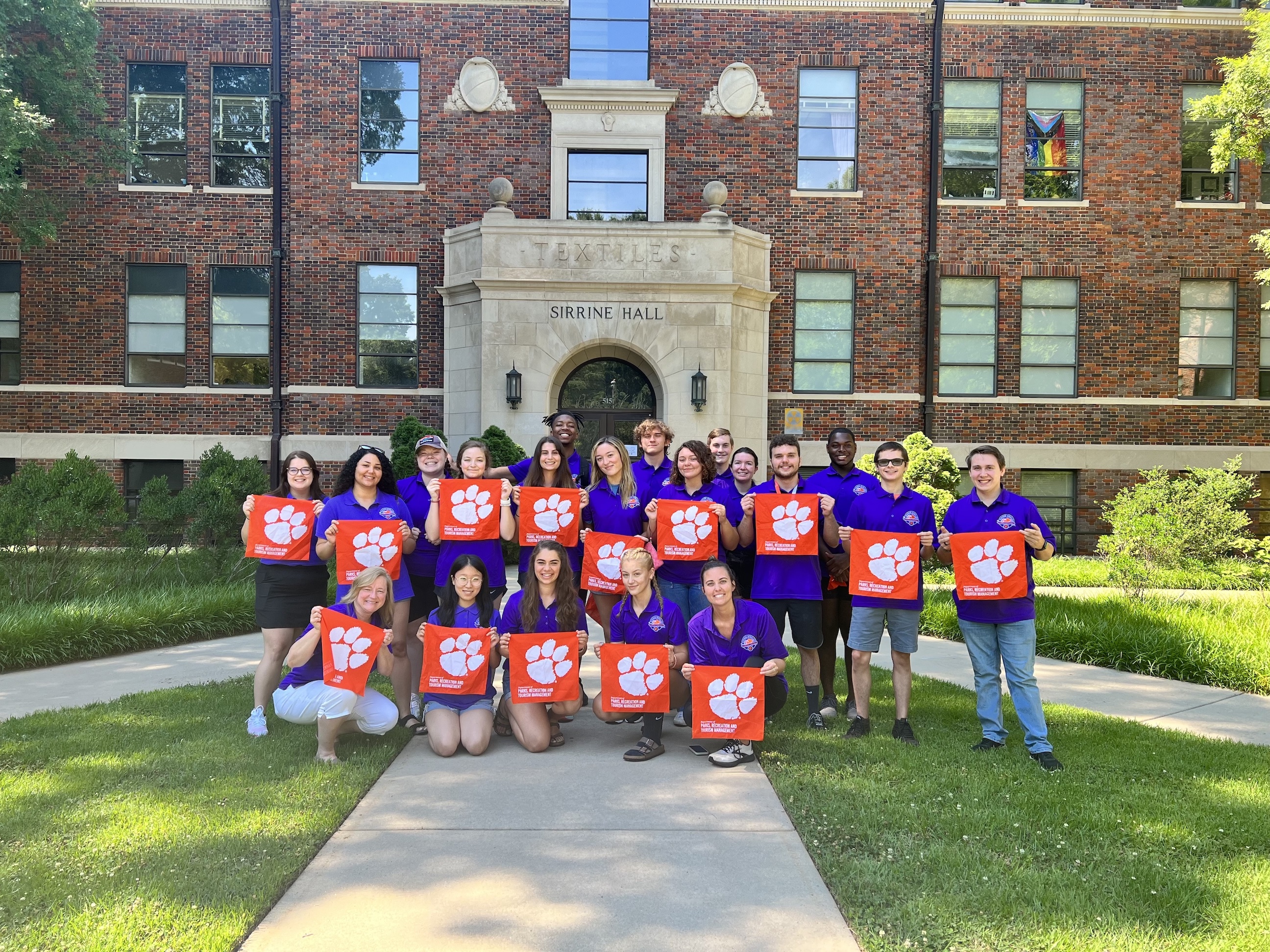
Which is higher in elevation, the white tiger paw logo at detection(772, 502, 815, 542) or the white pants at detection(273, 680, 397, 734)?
the white tiger paw logo at detection(772, 502, 815, 542)

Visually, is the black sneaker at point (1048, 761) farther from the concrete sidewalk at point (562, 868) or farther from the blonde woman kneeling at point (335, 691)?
the blonde woman kneeling at point (335, 691)

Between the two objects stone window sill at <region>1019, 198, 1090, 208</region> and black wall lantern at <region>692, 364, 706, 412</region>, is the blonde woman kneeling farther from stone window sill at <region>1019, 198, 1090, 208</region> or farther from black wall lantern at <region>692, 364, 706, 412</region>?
stone window sill at <region>1019, 198, 1090, 208</region>

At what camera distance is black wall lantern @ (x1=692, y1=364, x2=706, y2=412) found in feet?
52.4

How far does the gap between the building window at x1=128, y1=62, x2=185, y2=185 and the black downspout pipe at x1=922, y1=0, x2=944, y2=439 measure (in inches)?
583

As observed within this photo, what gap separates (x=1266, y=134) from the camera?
15.8m

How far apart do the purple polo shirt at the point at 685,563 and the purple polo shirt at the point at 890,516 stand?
979mm

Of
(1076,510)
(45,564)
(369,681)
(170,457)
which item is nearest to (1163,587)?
(1076,510)

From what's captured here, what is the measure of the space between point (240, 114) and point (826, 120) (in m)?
11.6

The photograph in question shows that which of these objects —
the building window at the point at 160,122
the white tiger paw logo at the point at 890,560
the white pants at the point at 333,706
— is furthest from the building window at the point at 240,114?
the white tiger paw logo at the point at 890,560

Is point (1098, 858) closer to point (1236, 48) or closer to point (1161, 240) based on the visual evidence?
point (1161, 240)

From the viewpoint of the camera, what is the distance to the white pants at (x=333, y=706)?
5.43m

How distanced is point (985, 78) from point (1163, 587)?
1076 cm

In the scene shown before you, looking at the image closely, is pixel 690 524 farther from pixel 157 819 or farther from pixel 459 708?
pixel 157 819

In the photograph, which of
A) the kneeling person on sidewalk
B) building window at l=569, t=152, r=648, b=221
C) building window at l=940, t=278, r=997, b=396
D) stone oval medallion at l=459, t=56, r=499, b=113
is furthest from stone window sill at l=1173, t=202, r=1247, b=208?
the kneeling person on sidewalk
